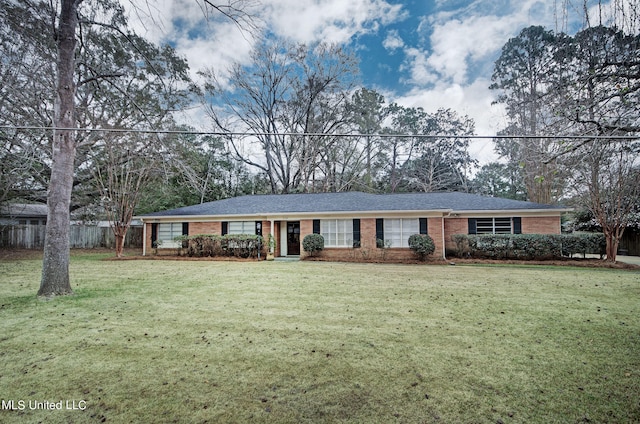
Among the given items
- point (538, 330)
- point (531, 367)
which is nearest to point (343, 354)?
point (531, 367)

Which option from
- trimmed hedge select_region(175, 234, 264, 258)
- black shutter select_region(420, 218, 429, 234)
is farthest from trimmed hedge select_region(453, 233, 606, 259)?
trimmed hedge select_region(175, 234, 264, 258)

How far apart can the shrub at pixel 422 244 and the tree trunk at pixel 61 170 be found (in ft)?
41.4

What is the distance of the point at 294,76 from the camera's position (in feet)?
94.8

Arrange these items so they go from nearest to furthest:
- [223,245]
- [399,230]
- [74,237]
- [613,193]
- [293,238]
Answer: [613,193] < [399,230] < [223,245] < [293,238] < [74,237]

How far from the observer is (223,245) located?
1641 centimetres

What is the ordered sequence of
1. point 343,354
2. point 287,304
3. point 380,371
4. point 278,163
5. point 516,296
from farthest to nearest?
point 278,163 < point 516,296 < point 287,304 < point 343,354 < point 380,371

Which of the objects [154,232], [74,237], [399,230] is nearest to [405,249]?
[399,230]

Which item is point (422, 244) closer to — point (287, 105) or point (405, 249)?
point (405, 249)

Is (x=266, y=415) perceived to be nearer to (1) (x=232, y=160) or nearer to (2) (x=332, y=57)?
(2) (x=332, y=57)

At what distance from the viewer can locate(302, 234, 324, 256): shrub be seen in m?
15.6

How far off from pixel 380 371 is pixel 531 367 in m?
1.70

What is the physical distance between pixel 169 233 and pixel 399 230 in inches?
509

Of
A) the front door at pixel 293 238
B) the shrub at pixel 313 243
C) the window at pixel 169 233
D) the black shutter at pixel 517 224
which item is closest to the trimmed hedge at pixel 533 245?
the black shutter at pixel 517 224

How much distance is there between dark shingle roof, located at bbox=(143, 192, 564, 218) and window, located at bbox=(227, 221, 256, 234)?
616 millimetres
